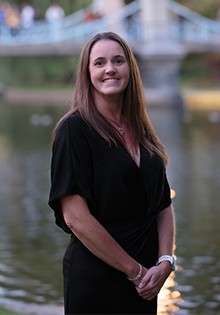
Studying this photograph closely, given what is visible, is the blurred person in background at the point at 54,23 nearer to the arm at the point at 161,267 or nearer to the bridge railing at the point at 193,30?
the bridge railing at the point at 193,30

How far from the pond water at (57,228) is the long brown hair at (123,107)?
3.17m

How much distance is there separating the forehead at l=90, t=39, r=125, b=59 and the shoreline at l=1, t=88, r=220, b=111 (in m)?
30.0

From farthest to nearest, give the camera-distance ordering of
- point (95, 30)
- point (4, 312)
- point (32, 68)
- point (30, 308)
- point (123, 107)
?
1. point (32, 68)
2. point (95, 30)
3. point (30, 308)
4. point (4, 312)
5. point (123, 107)

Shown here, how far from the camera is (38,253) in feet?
29.0

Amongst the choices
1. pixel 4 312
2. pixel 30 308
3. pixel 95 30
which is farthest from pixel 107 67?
pixel 95 30

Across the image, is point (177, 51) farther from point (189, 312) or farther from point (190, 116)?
point (189, 312)

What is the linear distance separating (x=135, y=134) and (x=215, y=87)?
130 ft

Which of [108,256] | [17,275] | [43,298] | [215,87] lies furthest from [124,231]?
[215,87]

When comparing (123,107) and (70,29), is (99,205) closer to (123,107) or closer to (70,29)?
(123,107)

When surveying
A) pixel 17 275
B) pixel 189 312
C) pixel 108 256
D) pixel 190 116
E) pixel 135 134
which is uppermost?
pixel 190 116

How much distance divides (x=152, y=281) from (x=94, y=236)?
265 mm

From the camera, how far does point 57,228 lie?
33.4 feet

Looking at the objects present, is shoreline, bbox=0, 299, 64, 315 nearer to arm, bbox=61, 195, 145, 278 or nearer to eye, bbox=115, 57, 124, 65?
arm, bbox=61, 195, 145, 278

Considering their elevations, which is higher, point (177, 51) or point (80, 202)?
point (177, 51)
